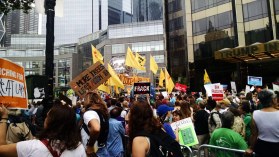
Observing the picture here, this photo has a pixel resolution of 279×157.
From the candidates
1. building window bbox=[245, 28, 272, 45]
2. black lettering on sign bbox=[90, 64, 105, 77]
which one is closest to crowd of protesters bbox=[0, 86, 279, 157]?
black lettering on sign bbox=[90, 64, 105, 77]

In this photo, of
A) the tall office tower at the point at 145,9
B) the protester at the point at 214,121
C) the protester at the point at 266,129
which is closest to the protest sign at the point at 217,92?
the protester at the point at 214,121

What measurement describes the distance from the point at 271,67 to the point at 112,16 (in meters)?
138

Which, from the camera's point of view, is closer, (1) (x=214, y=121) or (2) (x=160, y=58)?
(1) (x=214, y=121)

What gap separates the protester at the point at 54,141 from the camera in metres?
2.51

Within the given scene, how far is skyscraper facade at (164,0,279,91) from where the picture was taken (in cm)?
3419

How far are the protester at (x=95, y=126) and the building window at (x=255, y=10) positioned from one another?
34.5m

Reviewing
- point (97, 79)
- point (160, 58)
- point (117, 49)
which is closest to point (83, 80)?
point (97, 79)

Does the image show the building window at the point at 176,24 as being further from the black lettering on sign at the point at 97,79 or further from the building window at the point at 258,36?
the black lettering on sign at the point at 97,79

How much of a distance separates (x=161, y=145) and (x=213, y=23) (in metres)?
39.7

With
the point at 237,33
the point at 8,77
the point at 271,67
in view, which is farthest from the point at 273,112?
the point at 237,33

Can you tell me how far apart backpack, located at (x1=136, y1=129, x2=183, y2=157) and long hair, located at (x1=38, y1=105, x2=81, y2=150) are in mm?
729

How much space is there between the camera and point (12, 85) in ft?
13.7

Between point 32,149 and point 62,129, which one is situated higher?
point 62,129

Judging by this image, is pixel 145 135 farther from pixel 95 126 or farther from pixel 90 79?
pixel 90 79
